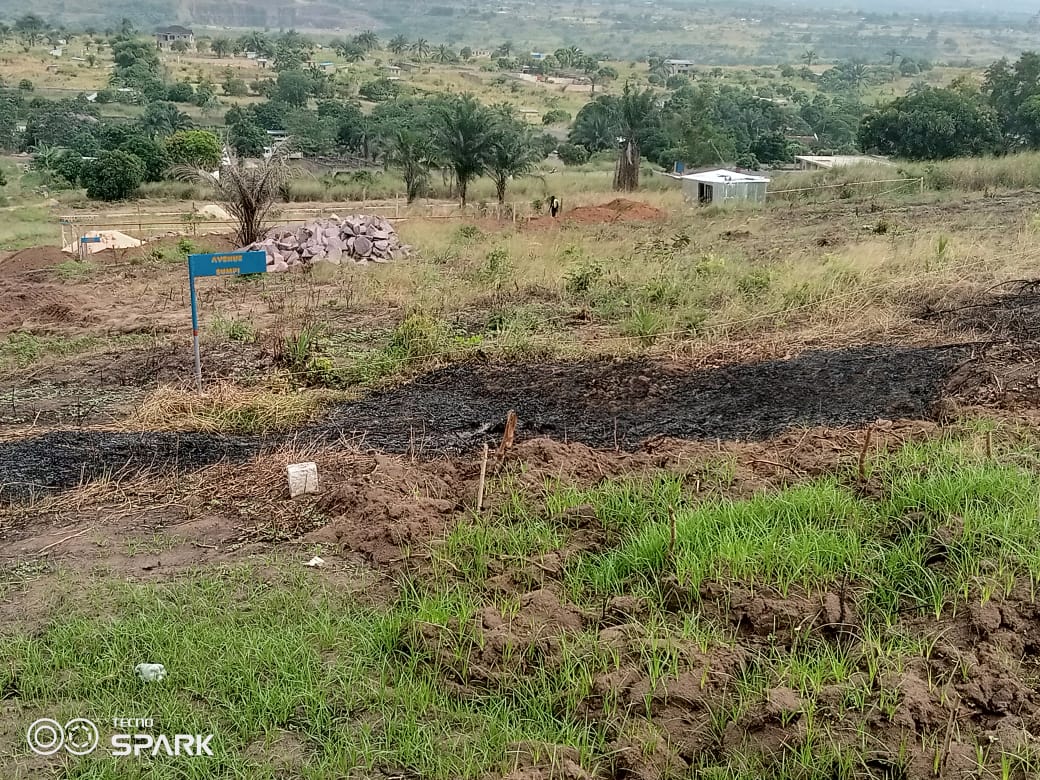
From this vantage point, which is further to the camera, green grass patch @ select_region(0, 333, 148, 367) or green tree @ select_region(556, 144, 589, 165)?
green tree @ select_region(556, 144, 589, 165)

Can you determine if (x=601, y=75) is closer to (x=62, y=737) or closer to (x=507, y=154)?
(x=507, y=154)

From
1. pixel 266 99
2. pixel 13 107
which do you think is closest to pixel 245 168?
pixel 13 107

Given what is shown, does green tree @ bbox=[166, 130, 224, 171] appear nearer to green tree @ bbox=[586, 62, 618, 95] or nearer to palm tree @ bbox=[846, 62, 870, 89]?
green tree @ bbox=[586, 62, 618, 95]

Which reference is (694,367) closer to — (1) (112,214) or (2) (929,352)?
(2) (929,352)

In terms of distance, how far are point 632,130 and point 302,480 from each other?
1204 inches

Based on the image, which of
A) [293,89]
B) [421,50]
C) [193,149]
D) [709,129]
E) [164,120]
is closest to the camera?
[193,149]

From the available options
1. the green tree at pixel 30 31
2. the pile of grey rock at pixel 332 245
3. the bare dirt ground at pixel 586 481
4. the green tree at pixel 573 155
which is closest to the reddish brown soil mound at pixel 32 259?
the pile of grey rock at pixel 332 245

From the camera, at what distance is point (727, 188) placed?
26.3 metres

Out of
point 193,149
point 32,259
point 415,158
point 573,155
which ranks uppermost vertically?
point 193,149

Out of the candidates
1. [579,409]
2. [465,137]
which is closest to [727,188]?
[465,137]

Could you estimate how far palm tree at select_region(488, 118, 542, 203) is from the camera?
28.4 m

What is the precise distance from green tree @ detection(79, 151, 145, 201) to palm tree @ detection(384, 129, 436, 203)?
987 cm

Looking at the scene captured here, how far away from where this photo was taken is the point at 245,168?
1695cm

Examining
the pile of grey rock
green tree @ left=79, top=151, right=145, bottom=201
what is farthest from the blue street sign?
green tree @ left=79, top=151, right=145, bottom=201
